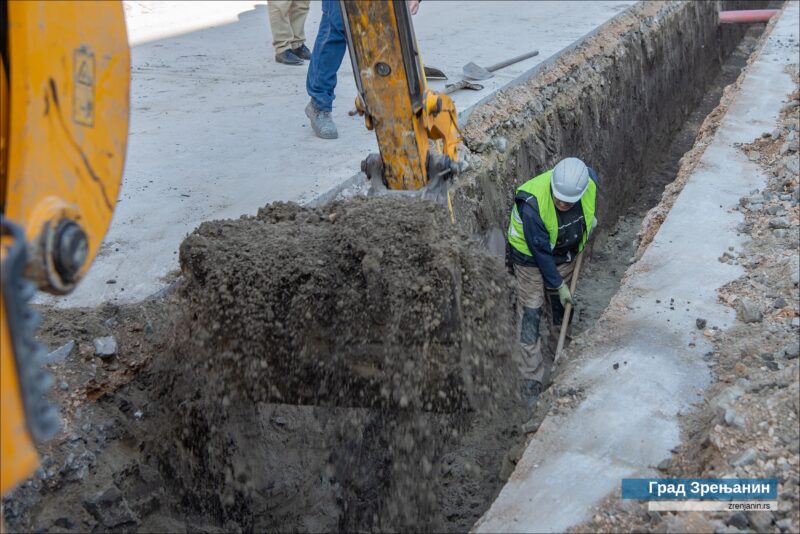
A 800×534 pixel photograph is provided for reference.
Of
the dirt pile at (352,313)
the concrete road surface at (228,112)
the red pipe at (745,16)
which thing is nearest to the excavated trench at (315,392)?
the dirt pile at (352,313)

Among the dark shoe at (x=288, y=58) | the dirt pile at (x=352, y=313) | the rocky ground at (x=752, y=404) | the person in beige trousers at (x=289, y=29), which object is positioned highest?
the person in beige trousers at (x=289, y=29)

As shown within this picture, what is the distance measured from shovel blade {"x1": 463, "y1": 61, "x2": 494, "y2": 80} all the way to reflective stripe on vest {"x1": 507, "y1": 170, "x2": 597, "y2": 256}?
76.9 inches

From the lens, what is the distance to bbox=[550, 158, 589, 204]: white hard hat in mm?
5793

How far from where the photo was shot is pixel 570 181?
579cm

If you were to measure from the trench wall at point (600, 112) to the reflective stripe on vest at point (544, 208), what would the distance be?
0.33 meters

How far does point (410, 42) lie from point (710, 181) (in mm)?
3431

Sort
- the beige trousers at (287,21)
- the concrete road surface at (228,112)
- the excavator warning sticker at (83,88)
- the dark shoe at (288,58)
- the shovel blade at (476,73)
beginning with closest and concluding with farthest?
1. the excavator warning sticker at (83,88)
2. the concrete road surface at (228,112)
3. the shovel blade at (476,73)
4. the beige trousers at (287,21)
5. the dark shoe at (288,58)

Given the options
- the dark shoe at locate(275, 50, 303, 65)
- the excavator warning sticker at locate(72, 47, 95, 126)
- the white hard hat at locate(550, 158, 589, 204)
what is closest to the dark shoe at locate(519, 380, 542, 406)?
the white hard hat at locate(550, 158, 589, 204)

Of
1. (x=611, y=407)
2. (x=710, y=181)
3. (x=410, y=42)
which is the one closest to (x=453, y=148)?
(x=410, y=42)

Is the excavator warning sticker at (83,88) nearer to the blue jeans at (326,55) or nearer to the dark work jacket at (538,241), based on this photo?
the blue jeans at (326,55)

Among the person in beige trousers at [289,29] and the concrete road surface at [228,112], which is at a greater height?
the person in beige trousers at [289,29]

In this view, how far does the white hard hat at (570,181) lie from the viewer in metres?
5.79

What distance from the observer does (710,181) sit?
6082mm

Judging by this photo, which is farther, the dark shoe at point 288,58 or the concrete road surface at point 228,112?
the dark shoe at point 288,58
